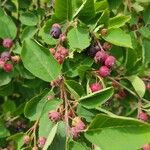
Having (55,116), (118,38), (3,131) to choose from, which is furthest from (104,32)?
(3,131)

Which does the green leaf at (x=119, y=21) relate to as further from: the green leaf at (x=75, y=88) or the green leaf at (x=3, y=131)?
the green leaf at (x=3, y=131)

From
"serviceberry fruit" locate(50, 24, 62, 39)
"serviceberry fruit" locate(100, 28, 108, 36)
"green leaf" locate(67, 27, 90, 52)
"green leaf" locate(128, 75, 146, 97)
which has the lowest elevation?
"green leaf" locate(128, 75, 146, 97)

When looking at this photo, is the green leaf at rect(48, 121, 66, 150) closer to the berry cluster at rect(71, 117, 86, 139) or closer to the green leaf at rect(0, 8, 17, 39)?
the berry cluster at rect(71, 117, 86, 139)

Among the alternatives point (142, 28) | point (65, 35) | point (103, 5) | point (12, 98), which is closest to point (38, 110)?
point (65, 35)

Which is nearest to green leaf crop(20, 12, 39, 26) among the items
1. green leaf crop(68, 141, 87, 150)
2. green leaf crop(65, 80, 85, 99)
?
green leaf crop(65, 80, 85, 99)

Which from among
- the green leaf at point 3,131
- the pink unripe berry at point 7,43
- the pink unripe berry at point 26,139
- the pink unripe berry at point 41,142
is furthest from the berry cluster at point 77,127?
the green leaf at point 3,131
